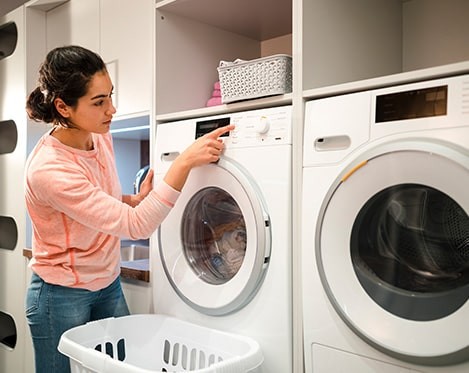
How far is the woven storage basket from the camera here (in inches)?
59.5

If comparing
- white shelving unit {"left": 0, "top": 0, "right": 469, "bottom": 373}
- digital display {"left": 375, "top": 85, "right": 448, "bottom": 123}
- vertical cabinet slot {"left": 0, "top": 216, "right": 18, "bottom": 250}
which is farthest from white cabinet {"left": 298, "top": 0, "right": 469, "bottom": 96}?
vertical cabinet slot {"left": 0, "top": 216, "right": 18, "bottom": 250}

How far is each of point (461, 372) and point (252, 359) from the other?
550 millimetres

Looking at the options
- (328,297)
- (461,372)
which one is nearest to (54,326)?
(328,297)

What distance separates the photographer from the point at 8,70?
282 centimetres

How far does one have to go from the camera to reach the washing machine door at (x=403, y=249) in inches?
43.6

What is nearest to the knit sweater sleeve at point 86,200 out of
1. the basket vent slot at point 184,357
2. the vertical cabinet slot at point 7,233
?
the basket vent slot at point 184,357

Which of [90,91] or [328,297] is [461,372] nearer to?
[328,297]

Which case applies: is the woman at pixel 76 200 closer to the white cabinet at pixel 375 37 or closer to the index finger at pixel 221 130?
the index finger at pixel 221 130

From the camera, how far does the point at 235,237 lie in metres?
1.73

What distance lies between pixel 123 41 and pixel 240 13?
1.81 feet

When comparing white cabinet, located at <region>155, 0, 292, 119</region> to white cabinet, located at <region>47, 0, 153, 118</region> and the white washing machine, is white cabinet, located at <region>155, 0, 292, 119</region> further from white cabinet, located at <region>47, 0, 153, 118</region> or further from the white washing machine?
the white washing machine

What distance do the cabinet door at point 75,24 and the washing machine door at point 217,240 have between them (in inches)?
41.4

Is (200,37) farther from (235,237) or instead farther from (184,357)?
(184,357)

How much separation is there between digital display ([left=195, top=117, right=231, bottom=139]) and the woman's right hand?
1.2 inches
